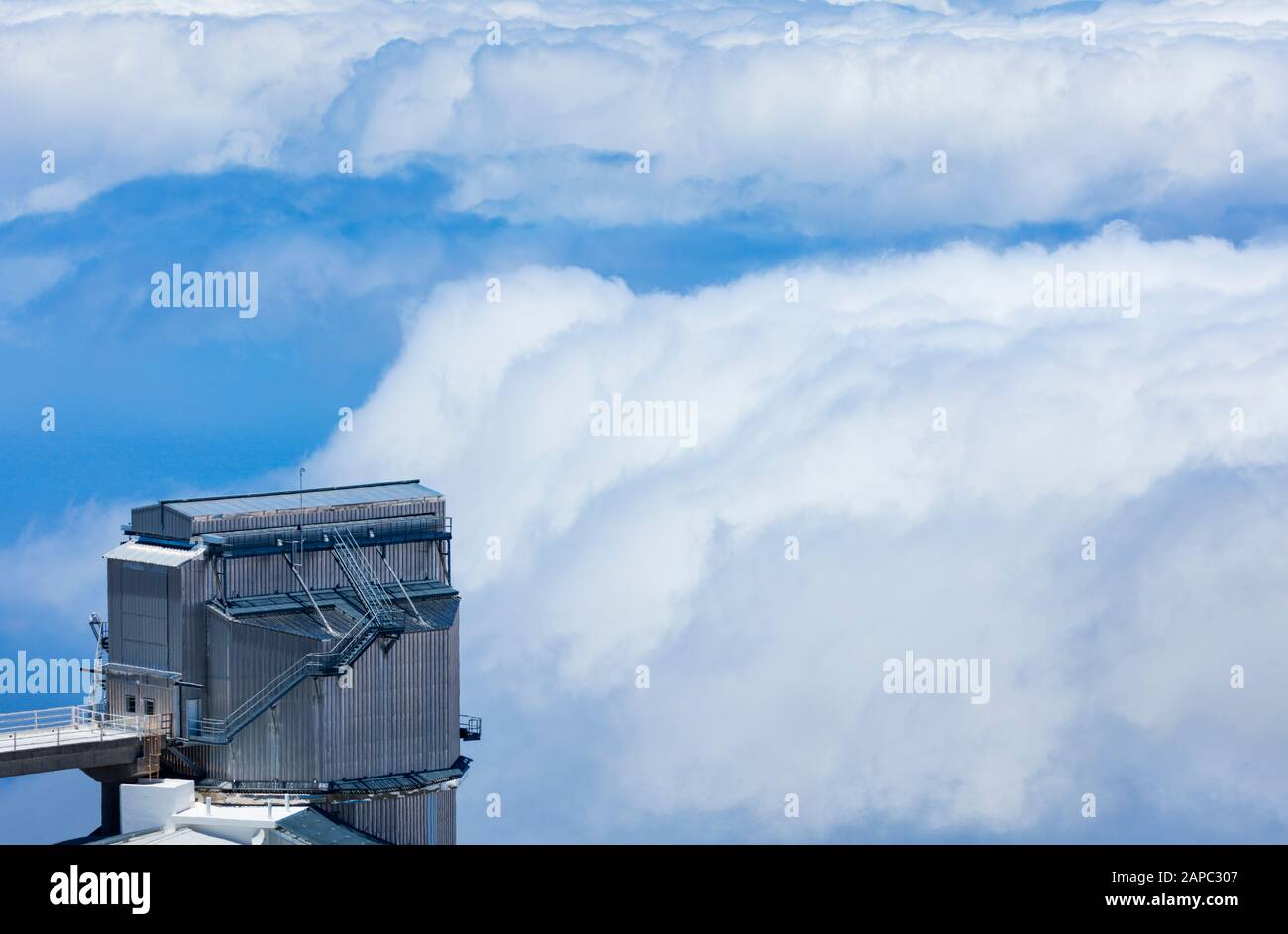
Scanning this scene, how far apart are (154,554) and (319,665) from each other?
25.3ft

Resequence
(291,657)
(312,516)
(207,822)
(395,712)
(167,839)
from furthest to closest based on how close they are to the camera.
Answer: (312,516) < (395,712) < (291,657) < (207,822) < (167,839)

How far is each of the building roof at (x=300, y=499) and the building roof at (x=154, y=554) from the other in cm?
143

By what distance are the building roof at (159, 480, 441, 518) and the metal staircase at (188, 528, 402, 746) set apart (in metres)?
1.97

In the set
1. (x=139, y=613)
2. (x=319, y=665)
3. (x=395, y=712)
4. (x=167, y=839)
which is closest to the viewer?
(x=167, y=839)

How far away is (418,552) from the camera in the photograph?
294ft

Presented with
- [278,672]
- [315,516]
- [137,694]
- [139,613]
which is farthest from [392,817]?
[139,613]

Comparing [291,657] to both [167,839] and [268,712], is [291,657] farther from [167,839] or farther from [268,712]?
[167,839]

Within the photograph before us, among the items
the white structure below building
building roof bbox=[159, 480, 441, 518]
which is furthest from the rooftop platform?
the white structure below building

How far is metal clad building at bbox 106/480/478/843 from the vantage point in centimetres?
8431

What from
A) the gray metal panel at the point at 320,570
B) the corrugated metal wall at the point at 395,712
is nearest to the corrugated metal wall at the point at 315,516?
the gray metal panel at the point at 320,570

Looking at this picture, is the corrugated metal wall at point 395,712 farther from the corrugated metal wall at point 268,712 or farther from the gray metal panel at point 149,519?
the gray metal panel at point 149,519

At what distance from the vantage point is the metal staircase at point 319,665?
276 feet

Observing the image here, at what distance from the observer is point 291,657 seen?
84.2 metres
